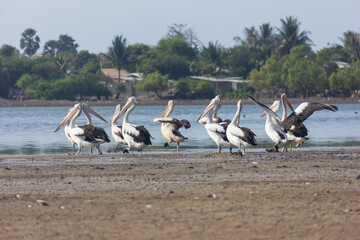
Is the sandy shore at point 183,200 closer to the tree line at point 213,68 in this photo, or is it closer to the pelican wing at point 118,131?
the pelican wing at point 118,131

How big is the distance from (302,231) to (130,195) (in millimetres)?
2729

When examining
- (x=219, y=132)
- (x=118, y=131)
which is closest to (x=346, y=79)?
(x=118, y=131)

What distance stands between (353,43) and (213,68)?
57.0 ft

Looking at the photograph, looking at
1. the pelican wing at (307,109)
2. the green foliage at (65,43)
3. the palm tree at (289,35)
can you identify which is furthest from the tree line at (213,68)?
the pelican wing at (307,109)

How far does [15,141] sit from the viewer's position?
70.0ft

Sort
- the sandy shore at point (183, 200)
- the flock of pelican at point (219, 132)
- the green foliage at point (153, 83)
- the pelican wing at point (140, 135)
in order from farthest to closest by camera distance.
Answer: the green foliage at point (153, 83) < the pelican wing at point (140, 135) < the flock of pelican at point (219, 132) < the sandy shore at point (183, 200)

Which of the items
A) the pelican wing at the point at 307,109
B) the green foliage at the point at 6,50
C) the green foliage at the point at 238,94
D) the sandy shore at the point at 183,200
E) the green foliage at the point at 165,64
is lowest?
the sandy shore at the point at 183,200

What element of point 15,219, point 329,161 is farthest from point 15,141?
point 15,219

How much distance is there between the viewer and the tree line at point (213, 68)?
70.2 meters

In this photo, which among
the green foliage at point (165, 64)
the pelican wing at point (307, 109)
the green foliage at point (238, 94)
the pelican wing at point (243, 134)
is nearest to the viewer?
the pelican wing at point (243, 134)

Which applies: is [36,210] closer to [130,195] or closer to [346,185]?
[130,195]

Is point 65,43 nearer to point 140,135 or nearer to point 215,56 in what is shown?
point 215,56

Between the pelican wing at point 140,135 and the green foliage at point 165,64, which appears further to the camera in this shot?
the green foliage at point 165,64

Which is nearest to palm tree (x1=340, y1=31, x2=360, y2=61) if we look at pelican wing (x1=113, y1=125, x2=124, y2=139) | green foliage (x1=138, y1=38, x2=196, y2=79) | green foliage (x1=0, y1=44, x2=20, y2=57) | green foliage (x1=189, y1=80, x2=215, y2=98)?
green foliage (x1=189, y1=80, x2=215, y2=98)
